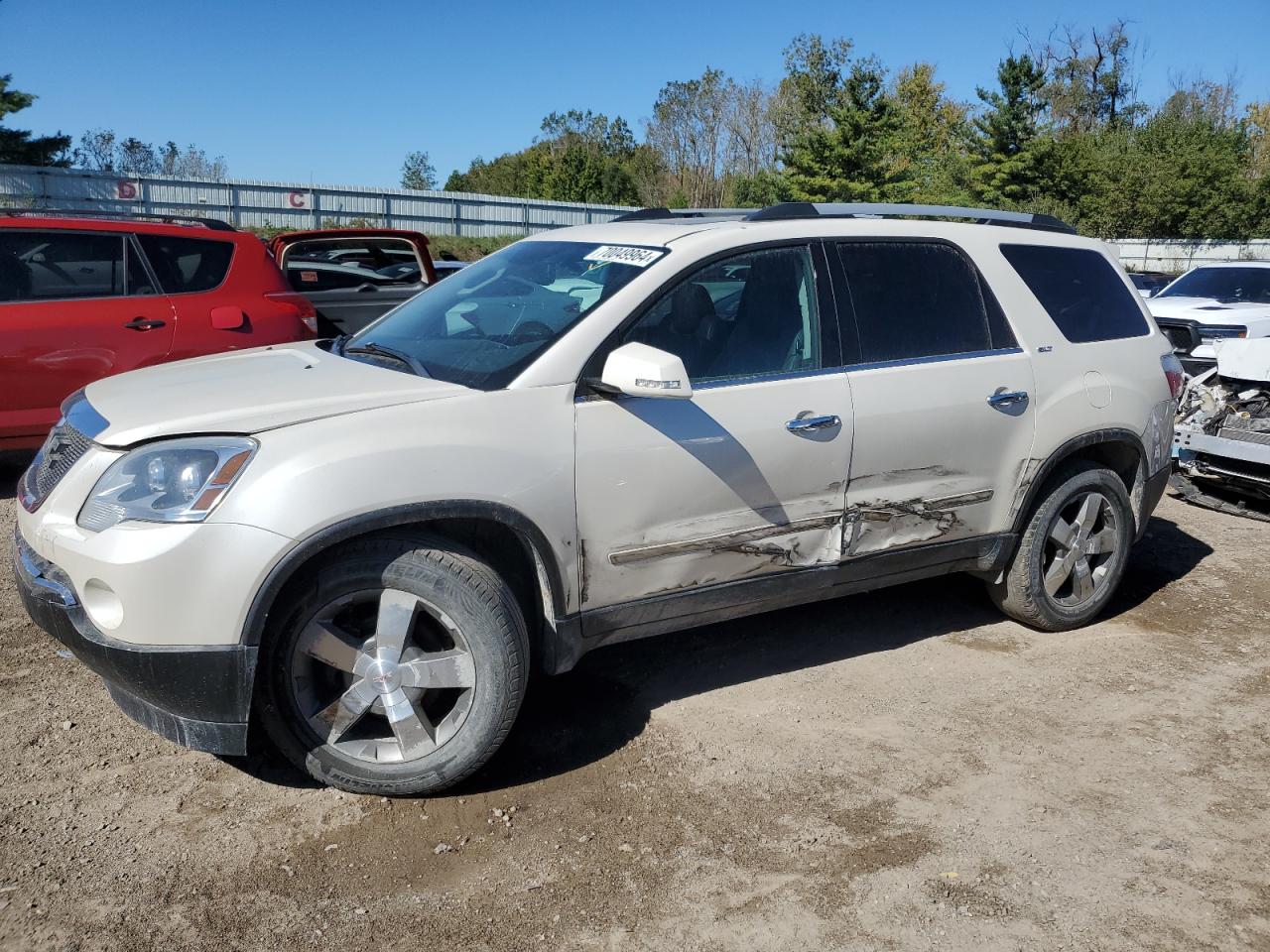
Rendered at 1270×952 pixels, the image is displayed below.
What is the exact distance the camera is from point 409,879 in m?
3.03

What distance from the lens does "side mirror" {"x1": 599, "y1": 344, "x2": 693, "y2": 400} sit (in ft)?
10.9

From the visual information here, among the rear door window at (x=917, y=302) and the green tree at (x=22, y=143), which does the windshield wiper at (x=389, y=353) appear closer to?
the rear door window at (x=917, y=302)

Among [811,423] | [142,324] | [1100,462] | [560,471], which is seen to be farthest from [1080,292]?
[142,324]

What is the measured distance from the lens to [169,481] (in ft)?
10.1

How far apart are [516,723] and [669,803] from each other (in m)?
0.74

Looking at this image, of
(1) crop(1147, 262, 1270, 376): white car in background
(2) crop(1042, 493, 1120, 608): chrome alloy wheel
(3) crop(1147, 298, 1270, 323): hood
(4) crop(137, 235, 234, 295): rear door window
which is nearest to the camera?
(2) crop(1042, 493, 1120, 608): chrome alloy wheel

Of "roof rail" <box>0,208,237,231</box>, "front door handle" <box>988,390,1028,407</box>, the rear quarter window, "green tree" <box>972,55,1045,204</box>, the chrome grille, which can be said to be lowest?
the chrome grille

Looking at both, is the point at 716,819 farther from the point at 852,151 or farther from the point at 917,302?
the point at 852,151

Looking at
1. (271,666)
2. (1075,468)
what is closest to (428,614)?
(271,666)

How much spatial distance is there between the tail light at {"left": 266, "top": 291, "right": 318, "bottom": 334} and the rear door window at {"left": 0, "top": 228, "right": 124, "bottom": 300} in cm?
96

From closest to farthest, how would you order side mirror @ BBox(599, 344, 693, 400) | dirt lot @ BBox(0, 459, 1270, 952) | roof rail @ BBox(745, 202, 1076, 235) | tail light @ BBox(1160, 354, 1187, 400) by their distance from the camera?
1. dirt lot @ BBox(0, 459, 1270, 952)
2. side mirror @ BBox(599, 344, 693, 400)
3. roof rail @ BBox(745, 202, 1076, 235)
4. tail light @ BBox(1160, 354, 1187, 400)

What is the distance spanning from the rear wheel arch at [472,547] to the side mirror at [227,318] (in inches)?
170

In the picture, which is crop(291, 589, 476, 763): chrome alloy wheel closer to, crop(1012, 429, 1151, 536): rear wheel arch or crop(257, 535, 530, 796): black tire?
crop(257, 535, 530, 796): black tire

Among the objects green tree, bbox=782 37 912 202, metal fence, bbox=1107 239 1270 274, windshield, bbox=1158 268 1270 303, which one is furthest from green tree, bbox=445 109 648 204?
windshield, bbox=1158 268 1270 303
